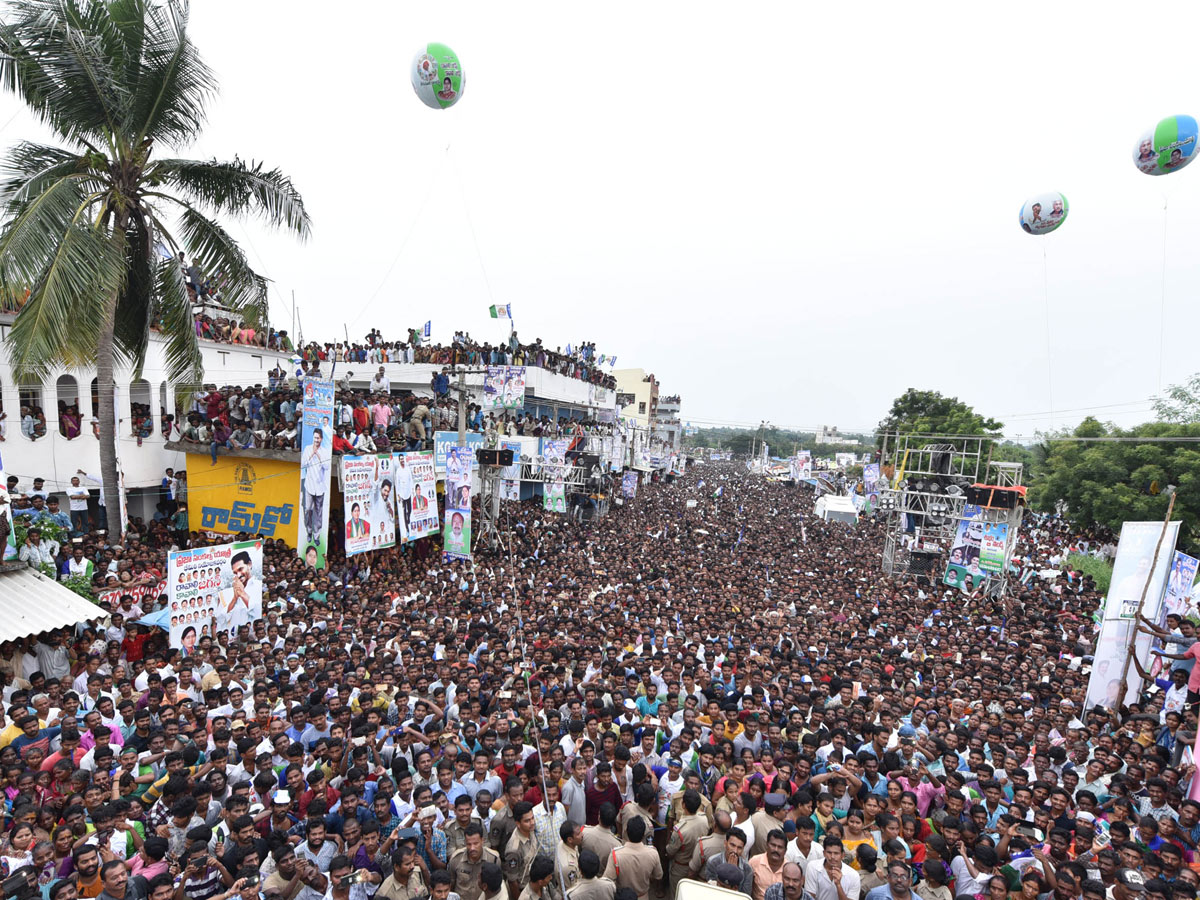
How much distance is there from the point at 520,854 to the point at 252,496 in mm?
12993

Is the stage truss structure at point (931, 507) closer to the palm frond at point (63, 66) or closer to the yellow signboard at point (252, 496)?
the yellow signboard at point (252, 496)

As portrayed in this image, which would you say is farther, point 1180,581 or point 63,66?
point 1180,581

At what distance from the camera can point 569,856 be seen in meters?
4.31

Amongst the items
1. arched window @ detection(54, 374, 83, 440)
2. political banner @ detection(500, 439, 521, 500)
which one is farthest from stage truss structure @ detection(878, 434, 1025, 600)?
arched window @ detection(54, 374, 83, 440)

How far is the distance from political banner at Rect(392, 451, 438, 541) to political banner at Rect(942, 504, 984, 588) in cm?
1415

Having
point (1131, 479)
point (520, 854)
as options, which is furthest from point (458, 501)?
point (1131, 479)

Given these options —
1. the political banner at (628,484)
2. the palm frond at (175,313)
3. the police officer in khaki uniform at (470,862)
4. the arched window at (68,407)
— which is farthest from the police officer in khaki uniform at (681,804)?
the political banner at (628,484)

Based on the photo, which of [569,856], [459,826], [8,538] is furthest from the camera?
Answer: [8,538]

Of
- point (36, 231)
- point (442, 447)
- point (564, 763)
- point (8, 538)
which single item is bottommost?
point (564, 763)

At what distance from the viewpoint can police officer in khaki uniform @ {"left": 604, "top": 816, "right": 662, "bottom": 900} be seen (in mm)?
4137

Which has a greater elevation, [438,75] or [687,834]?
[438,75]

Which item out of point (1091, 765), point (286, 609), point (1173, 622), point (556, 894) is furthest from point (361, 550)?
point (1173, 622)

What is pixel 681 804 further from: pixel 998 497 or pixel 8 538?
pixel 998 497

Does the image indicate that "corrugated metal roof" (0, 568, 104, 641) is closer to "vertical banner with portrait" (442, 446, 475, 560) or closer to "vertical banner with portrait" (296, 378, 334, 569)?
"vertical banner with portrait" (296, 378, 334, 569)
